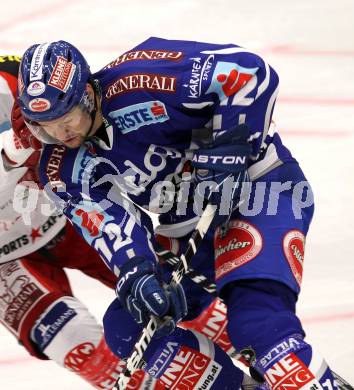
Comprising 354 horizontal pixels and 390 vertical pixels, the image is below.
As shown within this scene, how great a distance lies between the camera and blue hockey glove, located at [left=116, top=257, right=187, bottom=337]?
3252mm

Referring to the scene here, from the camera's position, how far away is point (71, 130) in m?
3.41

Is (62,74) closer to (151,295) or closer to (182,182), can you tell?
(182,182)

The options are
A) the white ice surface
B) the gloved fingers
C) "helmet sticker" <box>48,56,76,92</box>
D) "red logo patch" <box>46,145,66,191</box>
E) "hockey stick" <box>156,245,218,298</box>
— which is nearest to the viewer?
the gloved fingers

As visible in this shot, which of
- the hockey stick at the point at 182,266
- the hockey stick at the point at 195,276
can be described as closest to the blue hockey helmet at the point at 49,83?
the hockey stick at the point at 182,266

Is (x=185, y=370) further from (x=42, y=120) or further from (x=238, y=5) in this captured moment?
(x=238, y=5)

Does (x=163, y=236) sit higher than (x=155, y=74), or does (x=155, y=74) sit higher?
(x=155, y=74)

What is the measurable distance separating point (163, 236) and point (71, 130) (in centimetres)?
64

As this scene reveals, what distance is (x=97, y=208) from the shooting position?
347cm

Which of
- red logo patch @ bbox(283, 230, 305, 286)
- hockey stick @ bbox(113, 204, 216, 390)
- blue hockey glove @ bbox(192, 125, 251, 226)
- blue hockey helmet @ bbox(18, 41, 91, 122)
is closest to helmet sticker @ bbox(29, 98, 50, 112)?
blue hockey helmet @ bbox(18, 41, 91, 122)

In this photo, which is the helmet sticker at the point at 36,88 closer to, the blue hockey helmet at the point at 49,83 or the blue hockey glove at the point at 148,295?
the blue hockey helmet at the point at 49,83

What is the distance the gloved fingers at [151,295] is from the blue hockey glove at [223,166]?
31 centimetres

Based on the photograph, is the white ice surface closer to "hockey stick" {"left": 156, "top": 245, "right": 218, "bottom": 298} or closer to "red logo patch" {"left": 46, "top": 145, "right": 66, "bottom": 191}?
"hockey stick" {"left": 156, "top": 245, "right": 218, "bottom": 298}

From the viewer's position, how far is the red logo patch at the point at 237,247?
3.36 m

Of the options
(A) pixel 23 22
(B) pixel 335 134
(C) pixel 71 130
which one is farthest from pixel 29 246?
(A) pixel 23 22
